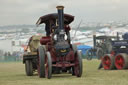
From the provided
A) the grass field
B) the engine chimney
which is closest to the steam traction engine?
the grass field

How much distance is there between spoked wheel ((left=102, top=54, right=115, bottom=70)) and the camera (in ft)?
57.7

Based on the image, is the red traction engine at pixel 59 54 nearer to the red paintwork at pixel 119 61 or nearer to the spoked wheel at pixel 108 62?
the red paintwork at pixel 119 61

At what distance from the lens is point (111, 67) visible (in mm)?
17562

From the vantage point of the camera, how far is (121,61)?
17125 millimetres

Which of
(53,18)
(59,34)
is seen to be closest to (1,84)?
(59,34)

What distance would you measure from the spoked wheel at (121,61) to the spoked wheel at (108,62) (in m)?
0.27

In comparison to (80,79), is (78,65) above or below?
above

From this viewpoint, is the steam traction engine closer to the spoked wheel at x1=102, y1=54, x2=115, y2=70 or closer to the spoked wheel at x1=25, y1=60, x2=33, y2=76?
the spoked wheel at x1=102, y1=54, x2=115, y2=70

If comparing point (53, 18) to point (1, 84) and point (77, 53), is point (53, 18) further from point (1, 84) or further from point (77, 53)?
point (1, 84)

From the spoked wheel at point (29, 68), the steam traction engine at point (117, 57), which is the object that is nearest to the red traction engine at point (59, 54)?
the spoked wheel at point (29, 68)

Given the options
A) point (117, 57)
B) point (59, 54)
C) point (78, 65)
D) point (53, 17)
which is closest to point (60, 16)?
point (53, 17)

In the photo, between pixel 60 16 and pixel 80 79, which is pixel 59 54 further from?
pixel 80 79

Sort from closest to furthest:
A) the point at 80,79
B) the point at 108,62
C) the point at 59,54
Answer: the point at 80,79, the point at 59,54, the point at 108,62

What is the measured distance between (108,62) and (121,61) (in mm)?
1073
